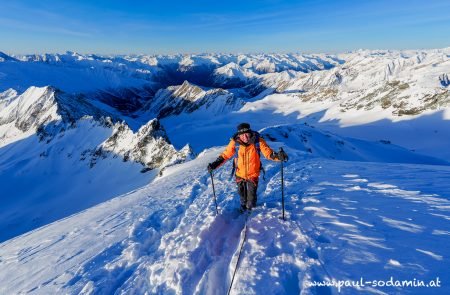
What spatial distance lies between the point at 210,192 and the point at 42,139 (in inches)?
3758

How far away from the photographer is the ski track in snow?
6.09m

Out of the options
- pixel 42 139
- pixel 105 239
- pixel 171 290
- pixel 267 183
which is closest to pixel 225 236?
pixel 171 290

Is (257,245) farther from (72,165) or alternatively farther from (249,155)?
(72,165)

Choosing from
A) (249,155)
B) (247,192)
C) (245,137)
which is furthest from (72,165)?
(245,137)

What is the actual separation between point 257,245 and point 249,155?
2785 mm

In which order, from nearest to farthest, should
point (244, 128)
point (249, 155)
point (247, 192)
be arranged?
1. point (244, 128)
2. point (249, 155)
3. point (247, 192)

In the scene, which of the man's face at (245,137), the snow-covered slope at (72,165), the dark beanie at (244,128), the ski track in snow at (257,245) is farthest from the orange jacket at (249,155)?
the snow-covered slope at (72,165)

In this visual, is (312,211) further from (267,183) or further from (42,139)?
(42,139)

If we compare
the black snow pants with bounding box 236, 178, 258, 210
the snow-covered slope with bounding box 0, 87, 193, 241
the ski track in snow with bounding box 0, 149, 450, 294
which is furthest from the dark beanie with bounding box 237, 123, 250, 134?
the snow-covered slope with bounding box 0, 87, 193, 241

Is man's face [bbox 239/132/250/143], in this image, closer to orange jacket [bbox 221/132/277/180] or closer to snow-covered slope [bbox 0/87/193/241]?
orange jacket [bbox 221/132/277/180]

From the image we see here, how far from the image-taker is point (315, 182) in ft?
41.6

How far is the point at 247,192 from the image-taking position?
32.0 ft

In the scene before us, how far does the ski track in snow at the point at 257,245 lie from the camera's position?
6.09 meters

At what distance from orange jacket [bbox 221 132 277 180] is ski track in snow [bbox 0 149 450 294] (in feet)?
4.34
